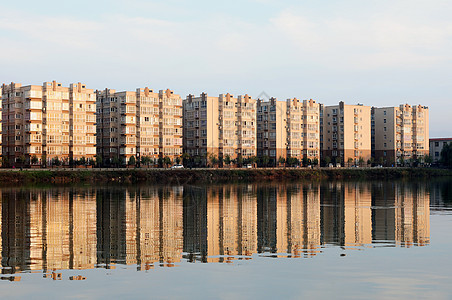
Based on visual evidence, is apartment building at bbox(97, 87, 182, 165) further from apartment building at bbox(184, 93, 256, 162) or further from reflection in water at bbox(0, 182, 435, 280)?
reflection in water at bbox(0, 182, 435, 280)

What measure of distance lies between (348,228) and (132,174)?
98.3 metres

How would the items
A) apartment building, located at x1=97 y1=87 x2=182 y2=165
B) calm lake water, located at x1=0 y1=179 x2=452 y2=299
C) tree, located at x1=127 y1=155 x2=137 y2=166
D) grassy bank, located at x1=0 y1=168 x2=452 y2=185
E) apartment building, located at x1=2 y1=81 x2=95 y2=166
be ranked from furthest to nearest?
apartment building, located at x1=97 y1=87 x2=182 y2=165, tree, located at x1=127 y1=155 x2=137 y2=166, apartment building, located at x1=2 y1=81 x2=95 y2=166, grassy bank, located at x1=0 y1=168 x2=452 y2=185, calm lake water, located at x1=0 y1=179 x2=452 y2=299

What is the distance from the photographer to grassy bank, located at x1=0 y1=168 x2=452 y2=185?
412 feet

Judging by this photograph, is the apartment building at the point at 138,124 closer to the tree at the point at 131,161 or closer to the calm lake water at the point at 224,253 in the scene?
the tree at the point at 131,161

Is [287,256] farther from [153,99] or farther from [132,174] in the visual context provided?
[153,99]

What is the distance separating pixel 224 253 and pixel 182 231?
9499 millimetres

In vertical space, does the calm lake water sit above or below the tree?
below

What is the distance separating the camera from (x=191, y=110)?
192875mm

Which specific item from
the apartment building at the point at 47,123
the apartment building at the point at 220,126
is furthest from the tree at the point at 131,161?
the apartment building at the point at 220,126

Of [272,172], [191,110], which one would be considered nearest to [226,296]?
[272,172]

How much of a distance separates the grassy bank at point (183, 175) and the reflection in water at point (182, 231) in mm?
60121

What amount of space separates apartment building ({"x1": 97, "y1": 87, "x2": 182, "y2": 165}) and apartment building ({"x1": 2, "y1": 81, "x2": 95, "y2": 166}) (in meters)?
9.97

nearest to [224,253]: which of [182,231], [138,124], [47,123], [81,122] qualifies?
[182,231]

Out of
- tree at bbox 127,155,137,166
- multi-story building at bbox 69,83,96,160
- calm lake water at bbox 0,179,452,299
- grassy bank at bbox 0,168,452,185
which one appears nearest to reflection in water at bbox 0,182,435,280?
calm lake water at bbox 0,179,452,299
